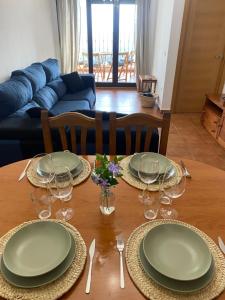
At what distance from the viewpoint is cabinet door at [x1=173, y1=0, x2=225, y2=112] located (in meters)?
3.51

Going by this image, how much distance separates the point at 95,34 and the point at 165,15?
1.97m

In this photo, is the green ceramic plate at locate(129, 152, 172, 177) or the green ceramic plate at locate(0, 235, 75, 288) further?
the green ceramic plate at locate(129, 152, 172, 177)

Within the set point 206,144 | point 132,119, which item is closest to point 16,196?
point 132,119

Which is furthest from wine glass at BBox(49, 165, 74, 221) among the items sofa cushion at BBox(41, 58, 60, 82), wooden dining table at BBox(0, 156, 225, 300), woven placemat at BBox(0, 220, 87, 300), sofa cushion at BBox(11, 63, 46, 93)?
sofa cushion at BBox(41, 58, 60, 82)

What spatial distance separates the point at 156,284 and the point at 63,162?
0.75m

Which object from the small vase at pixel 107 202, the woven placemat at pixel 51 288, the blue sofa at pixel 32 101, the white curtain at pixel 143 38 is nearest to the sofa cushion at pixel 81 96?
the blue sofa at pixel 32 101

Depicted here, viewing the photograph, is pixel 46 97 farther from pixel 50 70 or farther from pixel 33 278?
pixel 33 278

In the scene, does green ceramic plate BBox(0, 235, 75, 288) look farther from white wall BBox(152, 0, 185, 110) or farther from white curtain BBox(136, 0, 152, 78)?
white curtain BBox(136, 0, 152, 78)

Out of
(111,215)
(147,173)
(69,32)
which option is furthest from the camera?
(69,32)

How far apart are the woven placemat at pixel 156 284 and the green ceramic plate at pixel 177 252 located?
36 millimetres

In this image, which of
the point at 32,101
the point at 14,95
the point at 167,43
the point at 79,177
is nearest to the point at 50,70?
the point at 32,101

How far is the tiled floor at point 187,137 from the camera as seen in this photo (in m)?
2.88

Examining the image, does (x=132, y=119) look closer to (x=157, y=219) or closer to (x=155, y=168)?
(x=155, y=168)

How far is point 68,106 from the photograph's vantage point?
3.31 m
